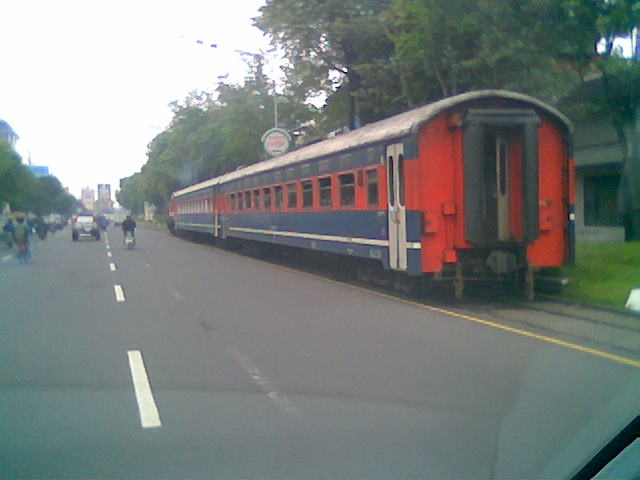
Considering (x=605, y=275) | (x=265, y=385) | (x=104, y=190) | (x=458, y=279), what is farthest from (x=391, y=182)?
(x=104, y=190)

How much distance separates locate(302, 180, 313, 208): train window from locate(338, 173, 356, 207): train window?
2370 mm

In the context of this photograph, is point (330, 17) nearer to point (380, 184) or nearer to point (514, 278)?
point (380, 184)

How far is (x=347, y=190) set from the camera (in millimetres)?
17562

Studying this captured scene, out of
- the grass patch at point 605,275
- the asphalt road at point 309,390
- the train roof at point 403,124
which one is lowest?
the asphalt road at point 309,390

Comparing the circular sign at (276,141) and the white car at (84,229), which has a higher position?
the circular sign at (276,141)

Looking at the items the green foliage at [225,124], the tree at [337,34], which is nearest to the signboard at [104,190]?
the green foliage at [225,124]

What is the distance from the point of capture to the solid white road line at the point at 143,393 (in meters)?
6.89

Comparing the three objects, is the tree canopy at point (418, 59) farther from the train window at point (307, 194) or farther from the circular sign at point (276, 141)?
the train window at point (307, 194)

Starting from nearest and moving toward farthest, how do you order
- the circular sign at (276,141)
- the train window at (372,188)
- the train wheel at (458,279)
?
the train wheel at (458,279) < the train window at (372,188) < the circular sign at (276,141)

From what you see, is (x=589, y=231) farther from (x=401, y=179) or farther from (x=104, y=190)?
(x=104, y=190)

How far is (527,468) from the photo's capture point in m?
5.35

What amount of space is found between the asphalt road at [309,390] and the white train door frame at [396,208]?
3.19ft

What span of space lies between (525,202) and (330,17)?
16.2 meters

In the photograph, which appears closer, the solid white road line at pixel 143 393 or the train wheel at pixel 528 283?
the solid white road line at pixel 143 393
